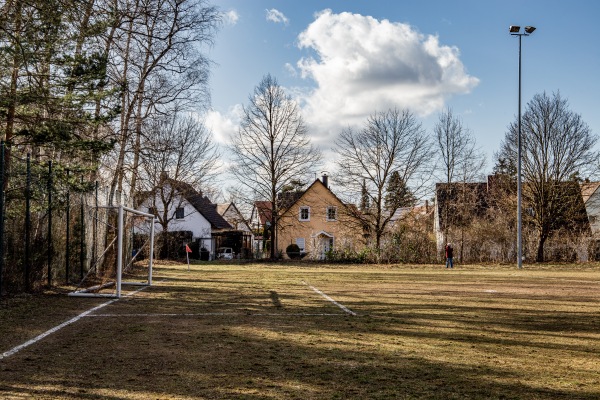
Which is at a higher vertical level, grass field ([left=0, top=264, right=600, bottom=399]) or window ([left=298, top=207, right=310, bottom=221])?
window ([left=298, top=207, right=310, bottom=221])

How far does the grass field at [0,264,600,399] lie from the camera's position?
5.55 m

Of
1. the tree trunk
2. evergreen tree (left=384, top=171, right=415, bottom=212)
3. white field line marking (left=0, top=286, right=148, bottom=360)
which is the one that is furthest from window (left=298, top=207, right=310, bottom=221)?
white field line marking (left=0, top=286, right=148, bottom=360)

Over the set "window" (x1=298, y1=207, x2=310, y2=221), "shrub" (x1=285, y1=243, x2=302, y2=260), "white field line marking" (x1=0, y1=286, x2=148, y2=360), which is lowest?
"shrub" (x1=285, y1=243, x2=302, y2=260)

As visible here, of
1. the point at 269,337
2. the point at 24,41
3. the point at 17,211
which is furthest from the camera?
the point at 17,211

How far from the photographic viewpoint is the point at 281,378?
597 cm

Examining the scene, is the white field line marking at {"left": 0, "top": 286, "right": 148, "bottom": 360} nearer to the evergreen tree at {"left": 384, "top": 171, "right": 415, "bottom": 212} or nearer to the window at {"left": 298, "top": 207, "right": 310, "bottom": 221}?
the evergreen tree at {"left": 384, "top": 171, "right": 415, "bottom": 212}

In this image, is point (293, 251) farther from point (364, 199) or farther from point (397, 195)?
point (397, 195)

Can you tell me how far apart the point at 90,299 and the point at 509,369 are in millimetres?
10491

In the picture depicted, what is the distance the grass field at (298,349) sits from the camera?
555cm

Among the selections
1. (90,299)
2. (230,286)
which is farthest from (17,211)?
(230,286)

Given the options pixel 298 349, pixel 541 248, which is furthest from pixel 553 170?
pixel 298 349

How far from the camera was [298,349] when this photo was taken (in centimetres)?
766

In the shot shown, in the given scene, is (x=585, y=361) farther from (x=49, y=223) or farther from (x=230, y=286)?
(x=230, y=286)

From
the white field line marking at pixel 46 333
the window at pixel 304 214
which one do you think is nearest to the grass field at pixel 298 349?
the white field line marking at pixel 46 333
